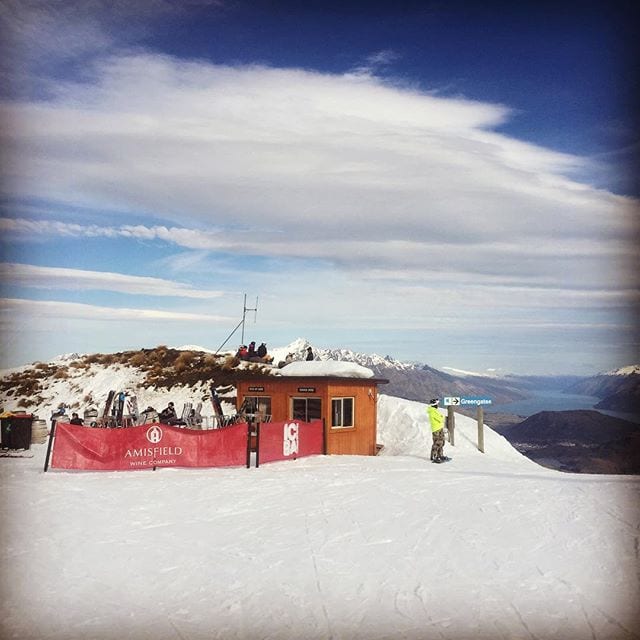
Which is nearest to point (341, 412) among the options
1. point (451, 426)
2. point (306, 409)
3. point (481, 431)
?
point (306, 409)

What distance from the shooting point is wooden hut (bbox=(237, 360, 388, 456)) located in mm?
19141

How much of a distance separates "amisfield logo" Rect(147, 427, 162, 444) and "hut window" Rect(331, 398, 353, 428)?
5527 millimetres

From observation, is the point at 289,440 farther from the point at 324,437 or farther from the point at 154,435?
the point at 154,435

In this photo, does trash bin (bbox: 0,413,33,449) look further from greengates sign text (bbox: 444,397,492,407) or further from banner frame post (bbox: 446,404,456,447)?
banner frame post (bbox: 446,404,456,447)

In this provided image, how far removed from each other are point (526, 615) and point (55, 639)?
4456 millimetres

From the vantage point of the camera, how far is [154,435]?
611 inches

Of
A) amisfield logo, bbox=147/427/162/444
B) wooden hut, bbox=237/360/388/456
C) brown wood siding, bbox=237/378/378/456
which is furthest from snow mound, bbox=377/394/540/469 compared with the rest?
amisfield logo, bbox=147/427/162/444

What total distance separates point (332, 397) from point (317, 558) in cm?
1073

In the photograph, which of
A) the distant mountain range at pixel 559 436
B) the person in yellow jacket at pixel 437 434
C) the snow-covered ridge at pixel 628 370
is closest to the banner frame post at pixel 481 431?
the person in yellow jacket at pixel 437 434

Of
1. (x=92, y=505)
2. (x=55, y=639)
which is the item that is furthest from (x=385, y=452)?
(x=55, y=639)

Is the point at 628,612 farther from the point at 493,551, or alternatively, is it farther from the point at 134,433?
the point at 134,433

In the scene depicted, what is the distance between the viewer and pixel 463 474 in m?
15.3

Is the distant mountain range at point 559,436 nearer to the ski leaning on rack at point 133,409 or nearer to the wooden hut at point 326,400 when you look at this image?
the wooden hut at point 326,400

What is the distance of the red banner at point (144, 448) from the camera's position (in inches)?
592
